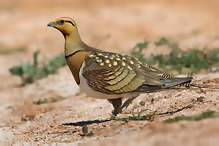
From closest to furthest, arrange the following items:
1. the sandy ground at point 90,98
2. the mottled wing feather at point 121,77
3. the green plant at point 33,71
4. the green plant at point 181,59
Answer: the sandy ground at point 90,98
the mottled wing feather at point 121,77
the green plant at point 181,59
the green plant at point 33,71

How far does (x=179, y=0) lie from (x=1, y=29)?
9.34 meters

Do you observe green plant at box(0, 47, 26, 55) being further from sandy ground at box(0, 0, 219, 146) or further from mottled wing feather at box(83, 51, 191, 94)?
mottled wing feather at box(83, 51, 191, 94)

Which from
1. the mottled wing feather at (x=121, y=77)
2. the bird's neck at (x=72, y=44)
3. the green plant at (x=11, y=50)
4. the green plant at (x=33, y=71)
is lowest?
the mottled wing feather at (x=121, y=77)

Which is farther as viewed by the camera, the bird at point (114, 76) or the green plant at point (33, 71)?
the green plant at point (33, 71)

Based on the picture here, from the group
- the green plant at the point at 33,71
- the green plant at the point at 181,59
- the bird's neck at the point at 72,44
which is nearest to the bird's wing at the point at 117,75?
the bird's neck at the point at 72,44

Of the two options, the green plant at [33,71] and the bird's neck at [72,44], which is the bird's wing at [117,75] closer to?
the bird's neck at [72,44]

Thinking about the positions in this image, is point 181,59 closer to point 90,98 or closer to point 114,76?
point 90,98

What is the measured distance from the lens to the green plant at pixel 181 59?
9.87 m

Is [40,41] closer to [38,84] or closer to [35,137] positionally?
[38,84]

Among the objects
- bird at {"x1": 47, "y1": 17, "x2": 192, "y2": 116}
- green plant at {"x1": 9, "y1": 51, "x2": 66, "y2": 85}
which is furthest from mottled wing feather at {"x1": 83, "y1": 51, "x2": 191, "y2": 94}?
green plant at {"x1": 9, "y1": 51, "x2": 66, "y2": 85}

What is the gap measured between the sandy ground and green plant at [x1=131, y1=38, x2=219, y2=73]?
4.57 ft

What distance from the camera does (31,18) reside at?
20484 millimetres

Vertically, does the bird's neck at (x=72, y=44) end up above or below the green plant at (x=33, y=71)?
below

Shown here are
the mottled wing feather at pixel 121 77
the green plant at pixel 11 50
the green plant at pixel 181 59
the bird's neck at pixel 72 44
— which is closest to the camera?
the mottled wing feather at pixel 121 77
